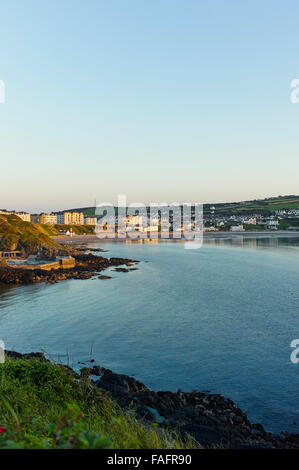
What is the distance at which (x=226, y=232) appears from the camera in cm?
17275

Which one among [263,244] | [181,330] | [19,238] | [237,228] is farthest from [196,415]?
[237,228]

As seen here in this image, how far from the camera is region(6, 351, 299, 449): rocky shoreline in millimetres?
12492

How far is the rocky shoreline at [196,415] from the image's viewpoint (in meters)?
12.5

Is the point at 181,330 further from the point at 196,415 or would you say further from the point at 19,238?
the point at 19,238

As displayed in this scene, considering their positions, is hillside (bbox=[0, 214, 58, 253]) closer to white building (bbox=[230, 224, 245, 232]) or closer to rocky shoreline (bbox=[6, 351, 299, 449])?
rocky shoreline (bbox=[6, 351, 299, 449])

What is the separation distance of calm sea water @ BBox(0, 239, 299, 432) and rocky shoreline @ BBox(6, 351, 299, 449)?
96 cm

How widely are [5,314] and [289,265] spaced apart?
4993cm

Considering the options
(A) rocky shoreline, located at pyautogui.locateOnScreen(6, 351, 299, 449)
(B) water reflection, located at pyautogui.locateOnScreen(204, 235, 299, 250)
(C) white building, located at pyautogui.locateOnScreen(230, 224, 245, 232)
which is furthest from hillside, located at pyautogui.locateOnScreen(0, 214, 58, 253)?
(C) white building, located at pyautogui.locateOnScreen(230, 224, 245, 232)

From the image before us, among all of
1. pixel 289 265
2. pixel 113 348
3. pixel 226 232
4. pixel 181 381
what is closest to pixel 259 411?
pixel 181 381

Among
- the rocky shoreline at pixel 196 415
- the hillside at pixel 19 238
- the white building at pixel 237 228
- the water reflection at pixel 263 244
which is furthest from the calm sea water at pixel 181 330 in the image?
the white building at pixel 237 228
